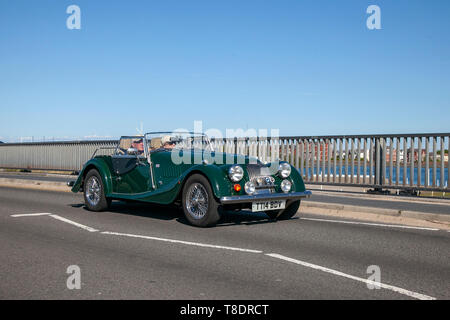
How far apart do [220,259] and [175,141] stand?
451cm

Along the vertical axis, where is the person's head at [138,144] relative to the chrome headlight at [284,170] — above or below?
above

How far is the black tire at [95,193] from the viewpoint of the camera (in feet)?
32.9

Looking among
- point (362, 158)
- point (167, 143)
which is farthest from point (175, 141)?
point (362, 158)

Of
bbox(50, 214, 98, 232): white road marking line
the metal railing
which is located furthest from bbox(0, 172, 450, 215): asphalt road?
bbox(50, 214, 98, 232): white road marking line

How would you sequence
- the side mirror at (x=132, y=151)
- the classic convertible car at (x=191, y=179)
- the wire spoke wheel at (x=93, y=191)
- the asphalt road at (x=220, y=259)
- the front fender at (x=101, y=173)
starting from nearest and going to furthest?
the asphalt road at (x=220, y=259) < the classic convertible car at (x=191, y=179) < the side mirror at (x=132, y=151) < the front fender at (x=101, y=173) < the wire spoke wheel at (x=93, y=191)

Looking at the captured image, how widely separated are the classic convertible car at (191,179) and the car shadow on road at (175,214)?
1.25ft

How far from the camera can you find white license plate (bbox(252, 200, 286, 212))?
7871 millimetres

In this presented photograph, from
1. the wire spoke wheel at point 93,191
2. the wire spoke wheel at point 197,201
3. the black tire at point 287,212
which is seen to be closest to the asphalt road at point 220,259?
the black tire at point 287,212

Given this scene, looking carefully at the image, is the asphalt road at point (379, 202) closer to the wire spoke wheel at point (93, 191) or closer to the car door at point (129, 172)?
the car door at point (129, 172)

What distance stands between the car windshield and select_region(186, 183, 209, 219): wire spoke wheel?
5.44 feet

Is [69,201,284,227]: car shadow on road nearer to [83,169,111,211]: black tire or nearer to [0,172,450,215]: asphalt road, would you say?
[83,169,111,211]: black tire

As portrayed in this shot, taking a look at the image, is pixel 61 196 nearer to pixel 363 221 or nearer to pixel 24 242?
pixel 24 242

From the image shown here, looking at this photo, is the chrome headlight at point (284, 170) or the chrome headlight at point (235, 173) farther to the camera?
the chrome headlight at point (284, 170)

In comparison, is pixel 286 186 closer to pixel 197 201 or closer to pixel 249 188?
pixel 249 188
